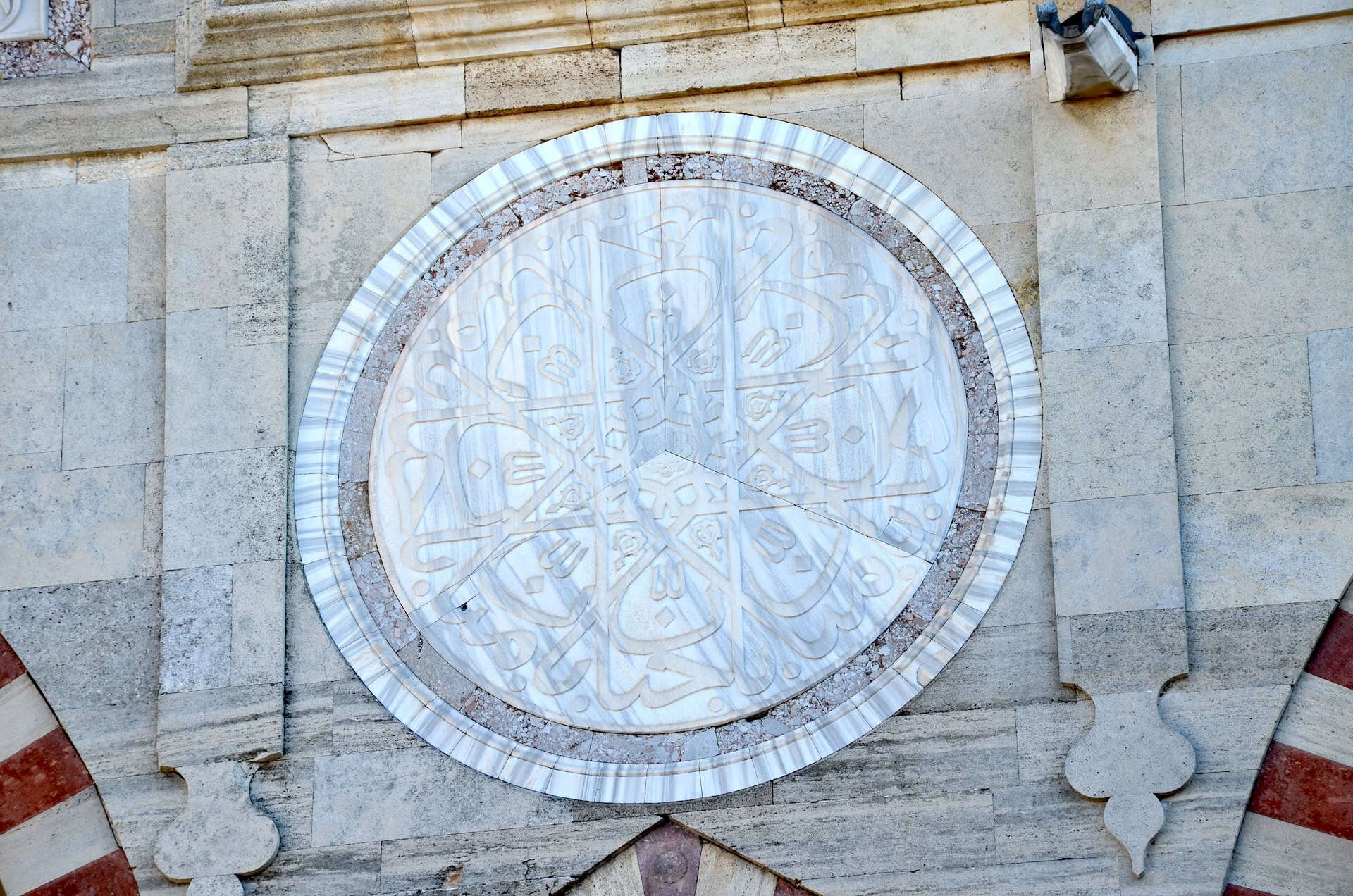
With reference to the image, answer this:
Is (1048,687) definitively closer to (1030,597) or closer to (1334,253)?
(1030,597)

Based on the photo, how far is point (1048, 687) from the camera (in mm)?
6629

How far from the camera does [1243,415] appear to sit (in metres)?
6.75

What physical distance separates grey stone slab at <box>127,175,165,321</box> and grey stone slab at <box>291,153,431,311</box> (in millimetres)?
499

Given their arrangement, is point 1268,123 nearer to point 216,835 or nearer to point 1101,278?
point 1101,278

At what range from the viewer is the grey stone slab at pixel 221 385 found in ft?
23.8

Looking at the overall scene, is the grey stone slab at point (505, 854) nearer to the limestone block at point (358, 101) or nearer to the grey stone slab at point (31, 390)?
the grey stone slab at point (31, 390)

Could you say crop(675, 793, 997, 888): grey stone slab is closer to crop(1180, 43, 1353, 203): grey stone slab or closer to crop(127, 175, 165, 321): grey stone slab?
crop(1180, 43, 1353, 203): grey stone slab

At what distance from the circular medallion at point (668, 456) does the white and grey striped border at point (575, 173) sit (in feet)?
0.47

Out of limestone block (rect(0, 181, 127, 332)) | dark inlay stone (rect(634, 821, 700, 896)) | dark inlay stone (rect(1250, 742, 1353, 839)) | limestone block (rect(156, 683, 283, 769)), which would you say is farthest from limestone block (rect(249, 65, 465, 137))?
dark inlay stone (rect(1250, 742, 1353, 839))

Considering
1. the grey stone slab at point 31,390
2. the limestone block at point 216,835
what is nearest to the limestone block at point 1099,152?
the limestone block at point 216,835

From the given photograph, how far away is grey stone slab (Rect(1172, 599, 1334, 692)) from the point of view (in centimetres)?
649

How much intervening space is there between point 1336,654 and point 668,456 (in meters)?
2.26

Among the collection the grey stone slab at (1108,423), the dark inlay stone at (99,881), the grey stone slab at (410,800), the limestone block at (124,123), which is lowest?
the dark inlay stone at (99,881)

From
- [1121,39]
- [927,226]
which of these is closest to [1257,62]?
[1121,39]
